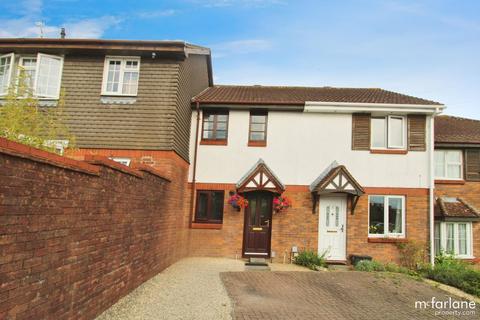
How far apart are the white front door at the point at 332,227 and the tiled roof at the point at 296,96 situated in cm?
389

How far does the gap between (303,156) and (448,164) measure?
6.43 m

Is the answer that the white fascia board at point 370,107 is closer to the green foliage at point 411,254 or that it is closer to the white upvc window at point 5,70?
the green foliage at point 411,254

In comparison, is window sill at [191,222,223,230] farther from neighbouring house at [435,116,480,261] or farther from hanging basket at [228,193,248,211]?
neighbouring house at [435,116,480,261]

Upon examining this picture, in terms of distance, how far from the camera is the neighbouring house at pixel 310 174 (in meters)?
12.8

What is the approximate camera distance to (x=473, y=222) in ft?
44.8

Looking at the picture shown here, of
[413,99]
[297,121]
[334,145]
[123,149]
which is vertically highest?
[413,99]

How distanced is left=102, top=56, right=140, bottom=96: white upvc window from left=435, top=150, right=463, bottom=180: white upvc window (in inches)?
485

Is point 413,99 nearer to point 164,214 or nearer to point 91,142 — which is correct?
point 164,214

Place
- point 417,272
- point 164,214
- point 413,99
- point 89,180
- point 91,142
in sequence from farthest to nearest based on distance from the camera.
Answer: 1. point 413,99
2. point 417,272
3. point 91,142
4. point 164,214
5. point 89,180

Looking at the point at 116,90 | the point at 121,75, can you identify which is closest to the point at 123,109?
the point at 116,90

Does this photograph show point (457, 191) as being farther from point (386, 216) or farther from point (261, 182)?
point (261, 182)

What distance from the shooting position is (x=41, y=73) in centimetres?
1097

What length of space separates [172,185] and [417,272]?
8.95 metres

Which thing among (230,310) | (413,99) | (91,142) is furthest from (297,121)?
(230,310)
